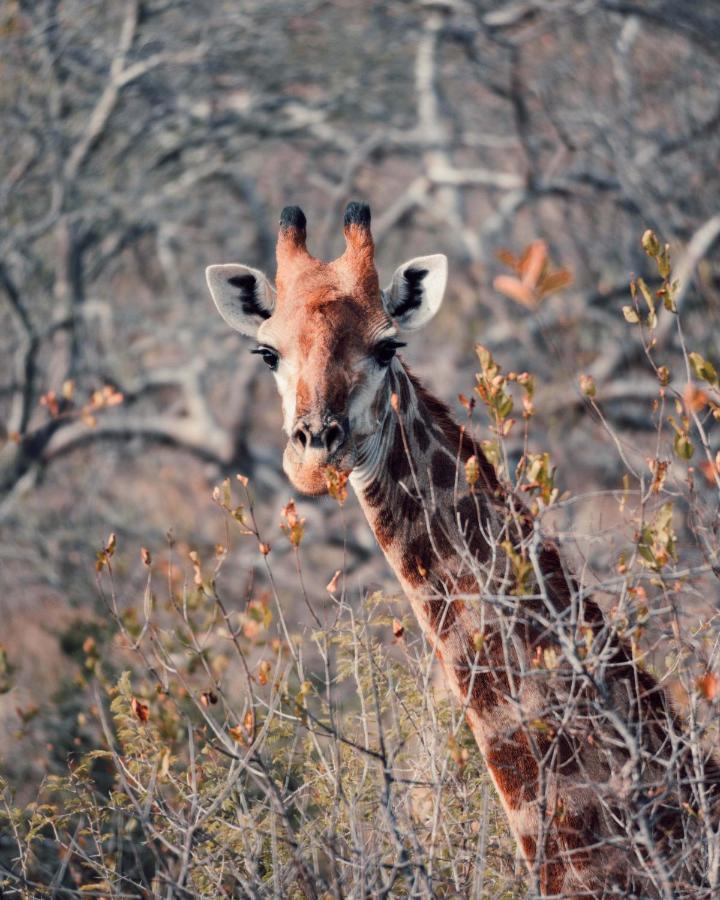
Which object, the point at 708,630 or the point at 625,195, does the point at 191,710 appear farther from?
the point at 625,195

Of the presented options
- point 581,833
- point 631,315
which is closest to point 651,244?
point 631,315

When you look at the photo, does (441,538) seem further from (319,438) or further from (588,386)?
(588,386)

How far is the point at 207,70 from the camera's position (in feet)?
46.0

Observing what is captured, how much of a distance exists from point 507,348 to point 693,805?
10308 mm

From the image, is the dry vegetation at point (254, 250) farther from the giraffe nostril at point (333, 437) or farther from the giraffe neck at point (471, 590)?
the giraffe nostril at point (333, 437)

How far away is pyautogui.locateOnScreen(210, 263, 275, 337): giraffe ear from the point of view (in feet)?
18.2

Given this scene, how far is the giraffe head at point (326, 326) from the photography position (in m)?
4.63

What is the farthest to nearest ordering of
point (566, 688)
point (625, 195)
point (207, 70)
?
1. point (207, 70)
2. point (625, 195)
3. point (566, 688)

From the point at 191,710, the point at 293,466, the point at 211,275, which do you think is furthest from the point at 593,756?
the point at 191,710

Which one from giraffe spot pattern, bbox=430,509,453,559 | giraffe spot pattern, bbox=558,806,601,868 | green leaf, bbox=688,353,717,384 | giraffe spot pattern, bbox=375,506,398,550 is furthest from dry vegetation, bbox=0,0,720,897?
green leaf, bbox=688,353,717,384

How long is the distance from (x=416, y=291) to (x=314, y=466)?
134 centimetres

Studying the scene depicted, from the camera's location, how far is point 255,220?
15.5 metres

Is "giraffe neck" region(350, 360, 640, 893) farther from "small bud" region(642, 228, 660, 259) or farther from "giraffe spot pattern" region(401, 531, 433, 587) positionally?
"small bud" region(642, 228, 660, 259)

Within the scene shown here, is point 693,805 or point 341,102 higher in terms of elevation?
point 693,805
